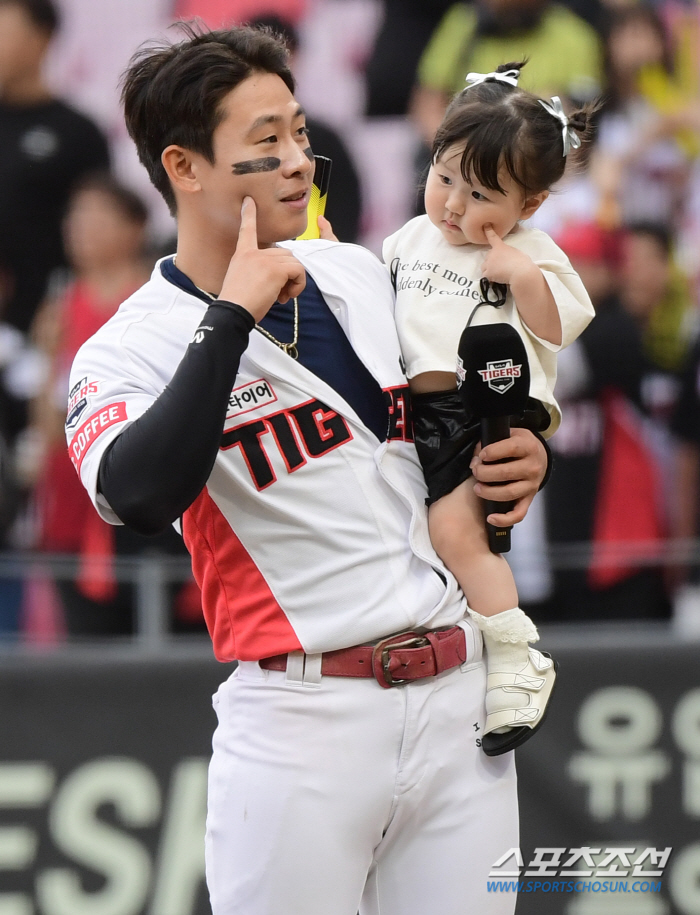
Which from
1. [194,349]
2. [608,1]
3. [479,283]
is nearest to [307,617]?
[194,349]

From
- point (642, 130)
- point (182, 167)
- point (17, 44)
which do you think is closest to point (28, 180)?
point (17, 44)

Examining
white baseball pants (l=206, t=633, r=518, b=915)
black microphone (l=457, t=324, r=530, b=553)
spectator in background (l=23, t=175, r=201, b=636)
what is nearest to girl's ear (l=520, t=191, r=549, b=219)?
black microphone (l=457, t=324, r=530, b=553)

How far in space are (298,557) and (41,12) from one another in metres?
4.46

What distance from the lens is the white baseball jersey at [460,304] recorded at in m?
2.46

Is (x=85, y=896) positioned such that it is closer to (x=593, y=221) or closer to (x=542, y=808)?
A: (x=542, y=808)

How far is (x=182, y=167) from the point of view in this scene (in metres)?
2.41

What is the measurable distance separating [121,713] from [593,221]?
3.11 m

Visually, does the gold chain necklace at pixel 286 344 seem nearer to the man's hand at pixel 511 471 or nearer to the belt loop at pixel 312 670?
the man's hand at pixel 511 471

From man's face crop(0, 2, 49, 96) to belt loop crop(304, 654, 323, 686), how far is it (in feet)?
A: 14.6

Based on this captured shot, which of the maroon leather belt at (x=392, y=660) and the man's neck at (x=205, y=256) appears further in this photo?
the man's neck at (x=205, y=256)

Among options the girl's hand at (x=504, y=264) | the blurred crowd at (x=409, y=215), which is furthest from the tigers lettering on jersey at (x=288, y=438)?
the blurred crowd at (x=409, y=215)

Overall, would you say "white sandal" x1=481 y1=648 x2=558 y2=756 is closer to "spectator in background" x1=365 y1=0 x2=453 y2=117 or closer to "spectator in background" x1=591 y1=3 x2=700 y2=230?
"spectator in background" x1=591 y1=3 x2=700 y2=230

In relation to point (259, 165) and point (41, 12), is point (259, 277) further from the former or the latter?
point (41, 12)

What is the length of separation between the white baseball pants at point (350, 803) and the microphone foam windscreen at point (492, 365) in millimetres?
531
